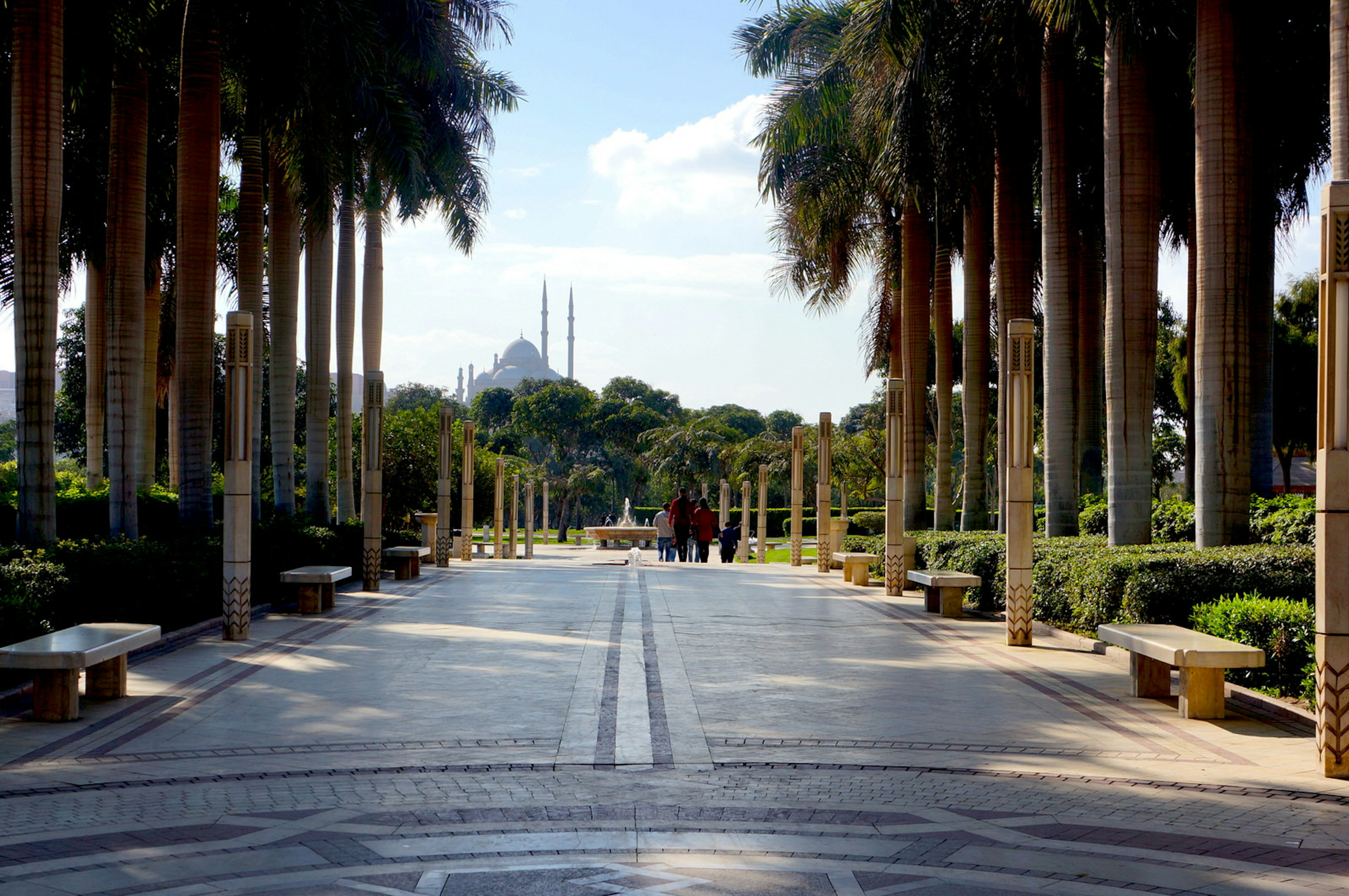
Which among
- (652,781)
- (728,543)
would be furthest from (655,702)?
(728,543)

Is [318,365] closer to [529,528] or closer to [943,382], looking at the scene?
[943,382]

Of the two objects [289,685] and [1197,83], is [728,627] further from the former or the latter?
[1197,83]

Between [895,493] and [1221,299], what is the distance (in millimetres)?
6283

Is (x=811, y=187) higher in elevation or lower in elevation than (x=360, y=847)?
higher

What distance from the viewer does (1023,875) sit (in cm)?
497

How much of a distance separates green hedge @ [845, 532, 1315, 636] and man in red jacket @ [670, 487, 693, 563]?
48.4ft

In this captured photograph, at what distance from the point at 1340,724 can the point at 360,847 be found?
16.9ft

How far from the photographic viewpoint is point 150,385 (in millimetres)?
22922

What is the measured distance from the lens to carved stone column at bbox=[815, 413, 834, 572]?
23828 millimetres

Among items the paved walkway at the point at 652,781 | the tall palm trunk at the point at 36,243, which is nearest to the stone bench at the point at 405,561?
the tall palm trunk at the point at 36,243

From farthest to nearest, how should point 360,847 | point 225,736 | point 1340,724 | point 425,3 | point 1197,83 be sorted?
point 425,3 < point 1197,83 < point 225,736 < point 1340,724 < point 360,847

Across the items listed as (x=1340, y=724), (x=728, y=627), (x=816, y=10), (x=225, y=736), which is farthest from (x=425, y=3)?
(x=1340, y=724)

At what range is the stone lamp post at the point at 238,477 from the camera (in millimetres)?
12117

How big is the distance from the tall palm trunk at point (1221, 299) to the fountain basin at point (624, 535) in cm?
3370
